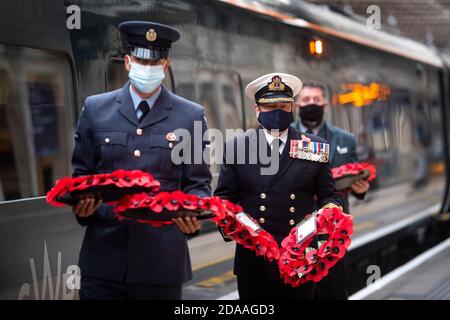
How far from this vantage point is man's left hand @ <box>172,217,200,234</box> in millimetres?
3193

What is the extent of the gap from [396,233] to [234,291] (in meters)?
4.80

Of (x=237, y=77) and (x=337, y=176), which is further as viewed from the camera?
(x=237, y=77)

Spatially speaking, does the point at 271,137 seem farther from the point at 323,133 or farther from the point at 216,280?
the point at 216,280

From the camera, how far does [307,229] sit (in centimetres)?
369

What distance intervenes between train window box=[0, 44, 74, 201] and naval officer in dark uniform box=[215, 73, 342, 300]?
43.4 inches

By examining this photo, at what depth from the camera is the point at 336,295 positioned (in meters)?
5.57

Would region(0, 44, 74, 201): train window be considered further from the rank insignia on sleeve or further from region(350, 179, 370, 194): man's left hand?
region(350, 179, 370, 194): man's left hand

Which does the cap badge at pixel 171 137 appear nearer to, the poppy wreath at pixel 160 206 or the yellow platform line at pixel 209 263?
the poppy wreath at pixel 160 206

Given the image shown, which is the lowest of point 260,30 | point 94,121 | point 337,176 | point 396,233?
point 396,233

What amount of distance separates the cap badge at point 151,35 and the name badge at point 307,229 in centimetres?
108

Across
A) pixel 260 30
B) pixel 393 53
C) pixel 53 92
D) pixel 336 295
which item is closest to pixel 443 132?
pixel 393 53

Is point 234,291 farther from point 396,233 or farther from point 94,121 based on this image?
point 396,233

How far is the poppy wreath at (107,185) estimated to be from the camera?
310cm
